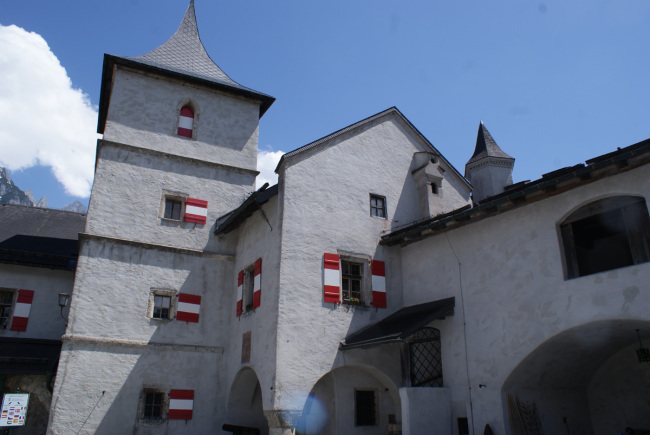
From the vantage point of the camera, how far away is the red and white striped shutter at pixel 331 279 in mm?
13664

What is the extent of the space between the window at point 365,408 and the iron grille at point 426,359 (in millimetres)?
1352

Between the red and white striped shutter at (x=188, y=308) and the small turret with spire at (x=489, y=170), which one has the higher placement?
the small turret with spire at (x=489, y=170)

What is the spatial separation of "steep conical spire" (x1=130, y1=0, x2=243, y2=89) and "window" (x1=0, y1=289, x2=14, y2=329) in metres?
9.15

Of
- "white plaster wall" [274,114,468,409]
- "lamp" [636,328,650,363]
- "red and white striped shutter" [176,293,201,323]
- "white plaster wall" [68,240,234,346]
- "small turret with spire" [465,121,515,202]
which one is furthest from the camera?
"small turret with spire" [465,121,515,202]

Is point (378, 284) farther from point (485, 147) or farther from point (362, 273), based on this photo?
point (485, 147)

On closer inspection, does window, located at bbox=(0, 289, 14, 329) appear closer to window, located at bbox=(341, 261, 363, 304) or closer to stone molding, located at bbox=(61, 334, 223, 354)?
stone molding, located at bbox=(61, 334, 223, 354)

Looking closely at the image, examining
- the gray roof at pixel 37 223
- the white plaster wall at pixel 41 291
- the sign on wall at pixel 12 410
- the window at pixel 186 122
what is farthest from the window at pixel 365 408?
the gray roof at pixel 37 223

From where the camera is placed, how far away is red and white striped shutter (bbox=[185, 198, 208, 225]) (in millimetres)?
17591

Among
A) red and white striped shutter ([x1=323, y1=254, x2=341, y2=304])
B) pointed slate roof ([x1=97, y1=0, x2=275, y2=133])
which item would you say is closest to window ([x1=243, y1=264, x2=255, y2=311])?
red and white striped shutter ([x1=323, y1=254, x2=341, y2=304])

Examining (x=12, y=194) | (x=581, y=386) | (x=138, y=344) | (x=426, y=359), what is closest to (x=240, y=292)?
(x=138, y=344)

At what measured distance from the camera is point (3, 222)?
2050cm

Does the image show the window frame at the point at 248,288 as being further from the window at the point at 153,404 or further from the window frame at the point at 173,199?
the window at the point at 153,404

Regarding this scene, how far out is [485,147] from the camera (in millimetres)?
29016

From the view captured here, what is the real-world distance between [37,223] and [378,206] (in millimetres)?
14229
